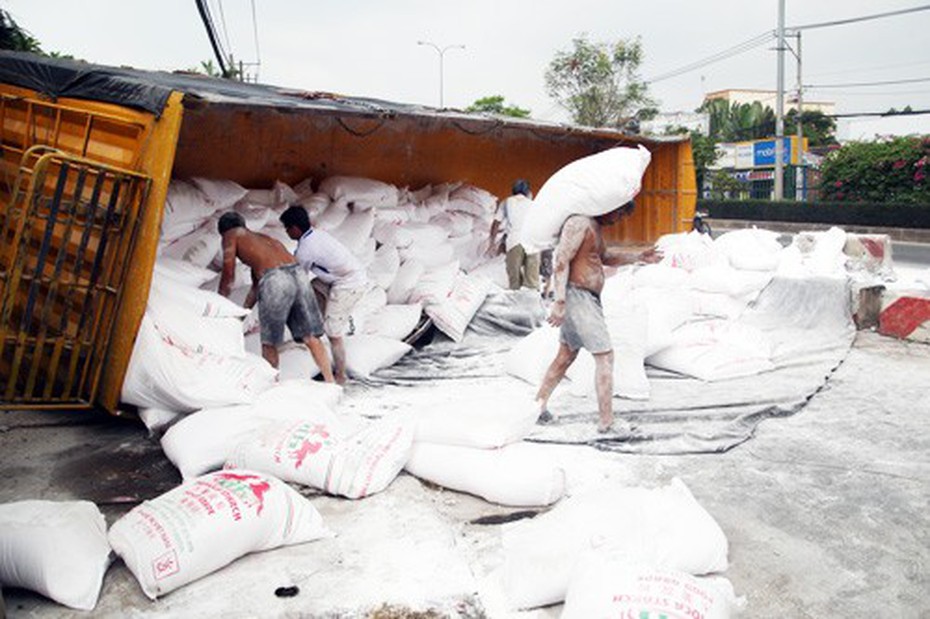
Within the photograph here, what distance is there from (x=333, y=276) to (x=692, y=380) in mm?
2409

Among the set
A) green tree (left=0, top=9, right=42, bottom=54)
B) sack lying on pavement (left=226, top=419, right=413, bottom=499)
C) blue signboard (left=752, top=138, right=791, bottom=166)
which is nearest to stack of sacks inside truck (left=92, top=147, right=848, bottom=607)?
sack lying on pavement (left=226, top=419, right=413, bottom=499)

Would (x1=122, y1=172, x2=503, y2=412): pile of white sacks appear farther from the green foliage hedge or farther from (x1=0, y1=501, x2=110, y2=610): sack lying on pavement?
the green foliage hedge

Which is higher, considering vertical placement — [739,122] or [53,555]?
[739,122]

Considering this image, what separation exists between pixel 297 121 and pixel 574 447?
12.4 feet

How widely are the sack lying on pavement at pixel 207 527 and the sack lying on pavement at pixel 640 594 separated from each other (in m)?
1.07

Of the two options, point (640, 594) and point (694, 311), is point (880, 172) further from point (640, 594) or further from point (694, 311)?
point (640, 594)

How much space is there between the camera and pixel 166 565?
237 centimetres

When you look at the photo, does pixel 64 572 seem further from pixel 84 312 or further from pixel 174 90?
pixel 174 90

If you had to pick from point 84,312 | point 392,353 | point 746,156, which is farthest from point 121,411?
point 746,156

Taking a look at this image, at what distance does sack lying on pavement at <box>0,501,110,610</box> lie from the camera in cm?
232

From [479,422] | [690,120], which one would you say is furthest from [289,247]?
[690,120]

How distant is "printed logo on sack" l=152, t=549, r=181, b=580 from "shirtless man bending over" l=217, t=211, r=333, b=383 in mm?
2207

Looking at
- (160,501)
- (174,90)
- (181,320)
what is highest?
(174,90)

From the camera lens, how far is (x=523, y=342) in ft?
16.4
